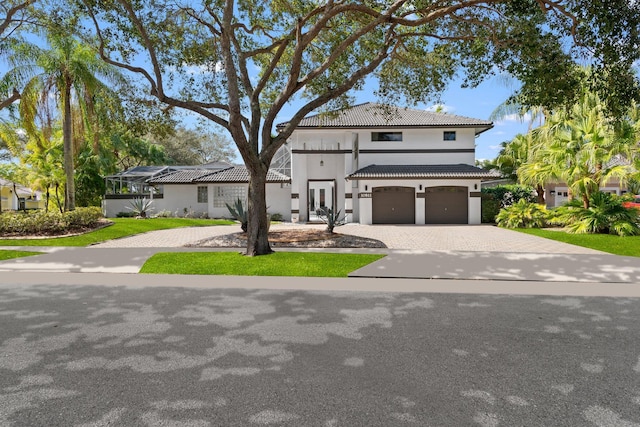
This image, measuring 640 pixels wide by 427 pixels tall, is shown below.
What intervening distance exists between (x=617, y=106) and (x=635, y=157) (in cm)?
926

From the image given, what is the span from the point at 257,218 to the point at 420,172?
15.6 m

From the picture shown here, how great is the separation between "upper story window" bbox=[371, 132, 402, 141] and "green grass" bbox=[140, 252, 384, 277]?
16.7 m

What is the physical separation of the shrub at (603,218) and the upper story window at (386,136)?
1172 centimetres

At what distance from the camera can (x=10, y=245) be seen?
13.8m

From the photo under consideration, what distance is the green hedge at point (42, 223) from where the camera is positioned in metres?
16.2

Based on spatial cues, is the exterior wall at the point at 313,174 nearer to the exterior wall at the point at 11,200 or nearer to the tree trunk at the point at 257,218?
the tree trunk at the point at 257,218

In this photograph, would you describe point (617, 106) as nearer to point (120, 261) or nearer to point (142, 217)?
point (120, 261)

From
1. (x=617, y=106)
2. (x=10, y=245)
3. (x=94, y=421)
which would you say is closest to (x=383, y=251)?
(x=617, y=106)

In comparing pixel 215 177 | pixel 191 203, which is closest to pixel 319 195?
pixel 215 177

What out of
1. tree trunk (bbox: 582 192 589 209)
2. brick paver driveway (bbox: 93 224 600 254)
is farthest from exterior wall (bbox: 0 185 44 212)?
tree trunk (bbox: 582 192 589 209)

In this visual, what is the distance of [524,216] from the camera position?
20.3 meters

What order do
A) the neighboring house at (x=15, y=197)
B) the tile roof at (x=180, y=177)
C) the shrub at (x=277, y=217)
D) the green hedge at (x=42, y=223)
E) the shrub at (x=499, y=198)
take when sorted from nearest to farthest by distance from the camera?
1. the green hedge at (x=42, y=223)
2. the shrub at (x=499, y=198)
3. the shrub at (x=277, y=217)
4. the tile roof at (x=180, y=177)
5. the neighboring house at (x=15, y=197)

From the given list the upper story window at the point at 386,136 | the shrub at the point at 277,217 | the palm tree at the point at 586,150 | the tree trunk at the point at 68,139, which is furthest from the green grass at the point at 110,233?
the palm tree at the point at 586,150

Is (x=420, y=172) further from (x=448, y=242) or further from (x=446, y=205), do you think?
(x=448, y=242)
